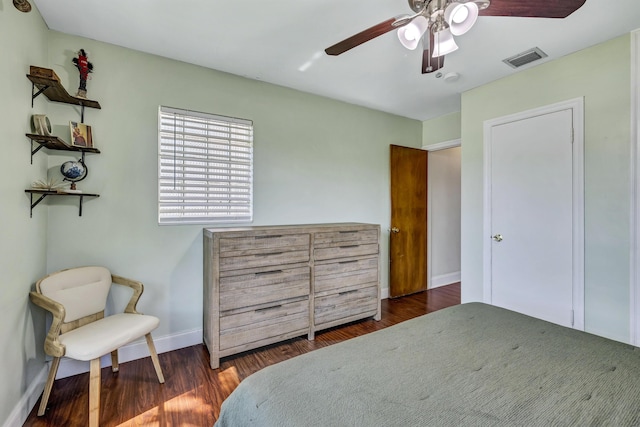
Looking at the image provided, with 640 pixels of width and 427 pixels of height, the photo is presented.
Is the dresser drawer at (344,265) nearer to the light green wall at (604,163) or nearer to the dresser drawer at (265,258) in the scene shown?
the dresser drawer at (265,258)

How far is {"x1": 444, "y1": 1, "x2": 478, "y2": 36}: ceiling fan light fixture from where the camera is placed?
51.2 inches

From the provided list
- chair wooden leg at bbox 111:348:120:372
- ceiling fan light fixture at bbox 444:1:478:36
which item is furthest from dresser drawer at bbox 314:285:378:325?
ceiling fan light fixture at bbox 444:1:478:36

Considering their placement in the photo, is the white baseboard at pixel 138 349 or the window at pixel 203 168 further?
the window at pixel 203 168

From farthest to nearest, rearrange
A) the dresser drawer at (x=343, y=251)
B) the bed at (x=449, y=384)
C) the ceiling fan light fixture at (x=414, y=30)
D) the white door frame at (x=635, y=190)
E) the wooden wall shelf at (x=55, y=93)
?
the dresser drawer at (x=343, y=251) < the white door frame at (x=635, y=190) < the wooden wall shelf at (x=55, y=93) < the ceiling fan light fixture at (x=414, y=30) < the bed at (x=449, y=384)

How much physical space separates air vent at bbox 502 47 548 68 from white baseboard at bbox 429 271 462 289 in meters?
3.02

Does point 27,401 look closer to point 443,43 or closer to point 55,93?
point 55,93

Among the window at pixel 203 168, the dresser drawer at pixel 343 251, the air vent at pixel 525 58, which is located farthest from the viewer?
the dresser drawer at pixel 343 251

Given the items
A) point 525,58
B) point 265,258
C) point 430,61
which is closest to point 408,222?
point 525,58

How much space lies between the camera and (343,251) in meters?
2.89

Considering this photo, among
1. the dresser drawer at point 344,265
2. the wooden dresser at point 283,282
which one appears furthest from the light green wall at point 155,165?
the dresser drawer at point 344,265

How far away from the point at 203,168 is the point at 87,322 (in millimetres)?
1469

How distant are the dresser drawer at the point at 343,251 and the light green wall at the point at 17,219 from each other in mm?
1995

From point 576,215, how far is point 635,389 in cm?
183

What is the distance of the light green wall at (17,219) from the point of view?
1.47 m
